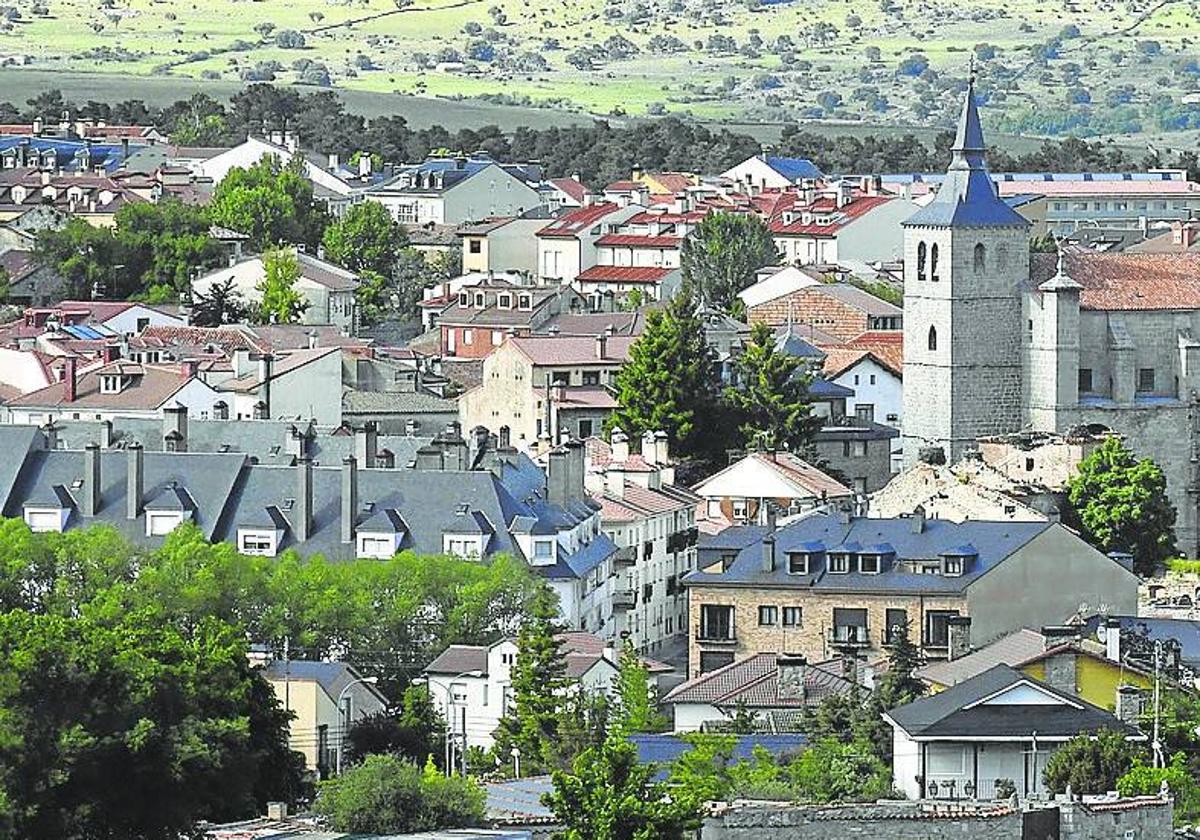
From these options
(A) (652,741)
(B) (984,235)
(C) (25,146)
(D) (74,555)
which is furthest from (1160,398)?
(C) (25,146)

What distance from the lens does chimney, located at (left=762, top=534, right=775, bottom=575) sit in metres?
65.4

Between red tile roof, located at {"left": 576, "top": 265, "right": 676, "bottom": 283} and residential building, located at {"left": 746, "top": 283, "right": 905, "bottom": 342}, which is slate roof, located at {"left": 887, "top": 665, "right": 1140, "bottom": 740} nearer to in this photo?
residential building, located at {"left": 746, "top": 283, "right": 905, "bottom": 342}

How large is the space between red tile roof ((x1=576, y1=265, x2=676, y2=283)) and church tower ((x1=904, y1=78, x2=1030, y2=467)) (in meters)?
34.6

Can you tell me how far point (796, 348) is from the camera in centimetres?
9856

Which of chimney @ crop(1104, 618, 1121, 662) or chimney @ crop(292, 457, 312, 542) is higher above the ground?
chimney @ crop(292, 457, 312, 542)

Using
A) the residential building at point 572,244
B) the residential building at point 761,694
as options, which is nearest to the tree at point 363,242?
the residential building at point 572,244

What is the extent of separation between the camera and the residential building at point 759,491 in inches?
3046

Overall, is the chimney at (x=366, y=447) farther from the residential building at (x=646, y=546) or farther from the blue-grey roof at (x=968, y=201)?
the blue-grey roof at (x=968, y=201)

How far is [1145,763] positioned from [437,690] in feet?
41.7

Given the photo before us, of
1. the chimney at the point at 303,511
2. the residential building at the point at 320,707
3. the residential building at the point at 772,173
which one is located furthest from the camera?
the residential building at the point at 772,173

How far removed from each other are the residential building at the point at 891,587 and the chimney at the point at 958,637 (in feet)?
0.18

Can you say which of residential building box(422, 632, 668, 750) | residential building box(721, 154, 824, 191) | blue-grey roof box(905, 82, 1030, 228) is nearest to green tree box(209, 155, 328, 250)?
residential building box(721, 154, 824, 191)

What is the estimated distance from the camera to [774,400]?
9006 cm

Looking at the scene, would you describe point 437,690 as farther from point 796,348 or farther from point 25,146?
point 25,146
